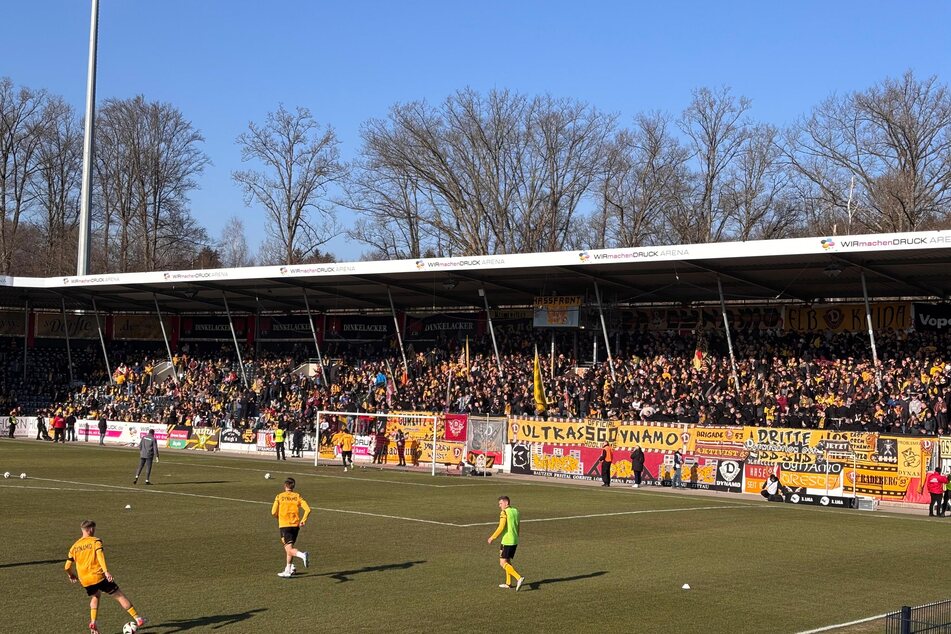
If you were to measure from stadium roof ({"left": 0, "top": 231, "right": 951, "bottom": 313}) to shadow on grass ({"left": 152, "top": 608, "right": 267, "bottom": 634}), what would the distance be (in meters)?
29.2

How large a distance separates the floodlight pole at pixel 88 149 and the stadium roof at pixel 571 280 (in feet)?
7.61

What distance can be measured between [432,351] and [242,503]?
29921 mm

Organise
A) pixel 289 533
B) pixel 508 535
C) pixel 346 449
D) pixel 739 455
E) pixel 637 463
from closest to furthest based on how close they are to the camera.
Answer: pixel 508 535 < pixel 289 533 < pixel 739 455 < pixel 637 463 < pixel 346 449

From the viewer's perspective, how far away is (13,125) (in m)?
75.3

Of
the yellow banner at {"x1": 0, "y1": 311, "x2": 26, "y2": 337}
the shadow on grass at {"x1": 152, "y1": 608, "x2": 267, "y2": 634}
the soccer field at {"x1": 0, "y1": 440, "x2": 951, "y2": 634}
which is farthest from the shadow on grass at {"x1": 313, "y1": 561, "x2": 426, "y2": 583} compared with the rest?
the yellow banner at {"x1": 0, "y1": 311, "x2": 26, "y2": 337}

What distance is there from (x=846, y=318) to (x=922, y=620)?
3664 cm

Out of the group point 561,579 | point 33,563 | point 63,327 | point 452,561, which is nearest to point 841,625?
point 561,579

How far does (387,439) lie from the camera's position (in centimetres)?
4669

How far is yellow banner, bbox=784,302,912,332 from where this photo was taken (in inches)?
1788

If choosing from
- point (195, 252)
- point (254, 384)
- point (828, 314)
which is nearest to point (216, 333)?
point (254, 384)

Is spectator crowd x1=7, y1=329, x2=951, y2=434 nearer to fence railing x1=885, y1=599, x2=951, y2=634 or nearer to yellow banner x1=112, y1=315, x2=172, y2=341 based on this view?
yellow banner x1=112, y1=315, x2=172, y2=341

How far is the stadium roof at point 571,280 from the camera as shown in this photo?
39562 millimetres

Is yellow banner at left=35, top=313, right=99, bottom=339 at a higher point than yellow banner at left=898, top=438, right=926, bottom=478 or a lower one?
higher

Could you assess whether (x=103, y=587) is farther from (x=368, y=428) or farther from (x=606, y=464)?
(x=368, y=428)
